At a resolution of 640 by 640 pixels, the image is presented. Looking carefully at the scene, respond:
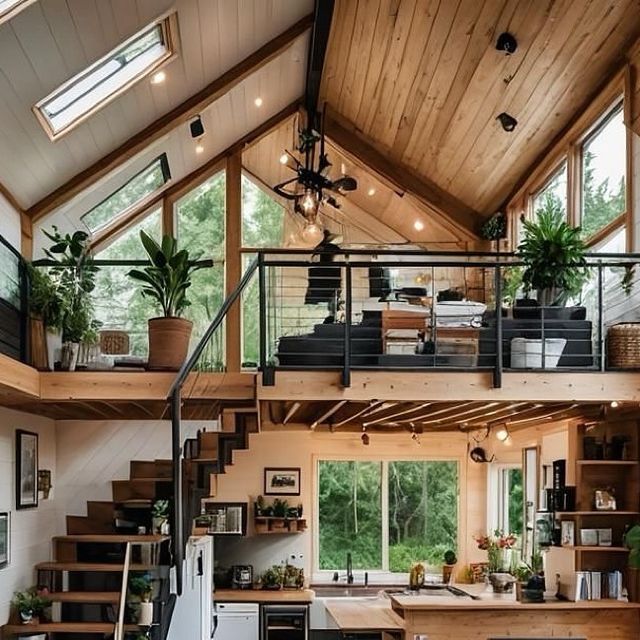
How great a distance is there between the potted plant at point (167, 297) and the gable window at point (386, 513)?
4.26m

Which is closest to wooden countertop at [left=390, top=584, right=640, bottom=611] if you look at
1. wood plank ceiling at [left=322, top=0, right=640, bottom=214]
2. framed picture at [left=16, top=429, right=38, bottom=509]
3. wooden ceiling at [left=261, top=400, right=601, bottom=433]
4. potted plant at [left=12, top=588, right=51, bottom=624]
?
wooden ceiling at [left=261, top=400, right=601, bottom=433]

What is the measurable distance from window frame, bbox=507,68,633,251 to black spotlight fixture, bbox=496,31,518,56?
856mm

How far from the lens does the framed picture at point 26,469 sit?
8145mm

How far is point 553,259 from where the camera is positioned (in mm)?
7281

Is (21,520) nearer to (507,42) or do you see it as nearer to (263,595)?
(263,595)

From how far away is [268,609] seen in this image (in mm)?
10375

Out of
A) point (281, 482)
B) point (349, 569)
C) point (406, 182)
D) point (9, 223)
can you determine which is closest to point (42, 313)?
point (9, 223)

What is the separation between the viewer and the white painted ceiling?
6258 millimetres

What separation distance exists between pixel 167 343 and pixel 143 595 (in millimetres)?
2053

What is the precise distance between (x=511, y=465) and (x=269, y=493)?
279cm

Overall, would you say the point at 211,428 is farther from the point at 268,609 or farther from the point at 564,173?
the point at 564,173

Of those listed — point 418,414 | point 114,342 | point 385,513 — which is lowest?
point 385,513

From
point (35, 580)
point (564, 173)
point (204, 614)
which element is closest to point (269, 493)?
point (204, 614)

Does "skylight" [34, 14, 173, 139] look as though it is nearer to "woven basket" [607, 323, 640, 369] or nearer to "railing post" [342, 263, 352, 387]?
"railing post" [342, 263, 352, 387]
